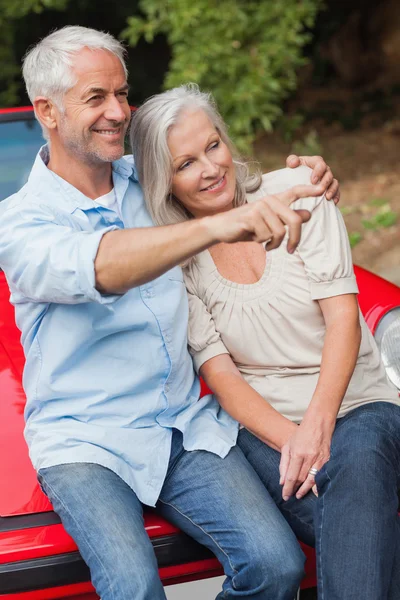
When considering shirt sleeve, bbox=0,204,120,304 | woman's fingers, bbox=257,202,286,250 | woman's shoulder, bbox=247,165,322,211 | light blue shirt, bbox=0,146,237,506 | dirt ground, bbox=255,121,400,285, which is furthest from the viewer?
dirt ground, bbox=255,121,400,285

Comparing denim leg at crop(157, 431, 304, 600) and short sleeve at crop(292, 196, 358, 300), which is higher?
short sleeve at crop(292, 196, 358, 300)

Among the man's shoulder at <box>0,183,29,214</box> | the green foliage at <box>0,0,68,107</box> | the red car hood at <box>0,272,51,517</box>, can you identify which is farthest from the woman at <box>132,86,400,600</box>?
the green foliage at <box>0,0,68,107</box>

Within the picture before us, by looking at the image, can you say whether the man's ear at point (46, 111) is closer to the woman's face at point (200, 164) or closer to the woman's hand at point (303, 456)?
the woman's face at point (200, 164)

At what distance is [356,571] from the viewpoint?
195cm

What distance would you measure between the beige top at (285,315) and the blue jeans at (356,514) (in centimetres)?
20

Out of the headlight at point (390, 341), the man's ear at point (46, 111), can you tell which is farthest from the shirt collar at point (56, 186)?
the headlight at point (390, 341)

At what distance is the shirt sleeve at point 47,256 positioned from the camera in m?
1.96

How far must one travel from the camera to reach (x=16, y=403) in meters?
2.49

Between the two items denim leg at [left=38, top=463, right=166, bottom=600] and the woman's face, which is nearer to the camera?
denim leg at [left=38, top=463, right=166, bottom=600]

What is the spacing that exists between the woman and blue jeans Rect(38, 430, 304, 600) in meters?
0.15

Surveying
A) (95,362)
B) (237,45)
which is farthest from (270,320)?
(237,45)

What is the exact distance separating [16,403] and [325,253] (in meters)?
0.94

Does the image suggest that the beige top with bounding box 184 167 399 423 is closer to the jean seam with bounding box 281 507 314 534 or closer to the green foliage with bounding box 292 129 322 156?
the jean seam with bounding box 281 507 314 534

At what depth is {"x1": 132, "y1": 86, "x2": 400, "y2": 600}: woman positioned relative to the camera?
7.55 feet
